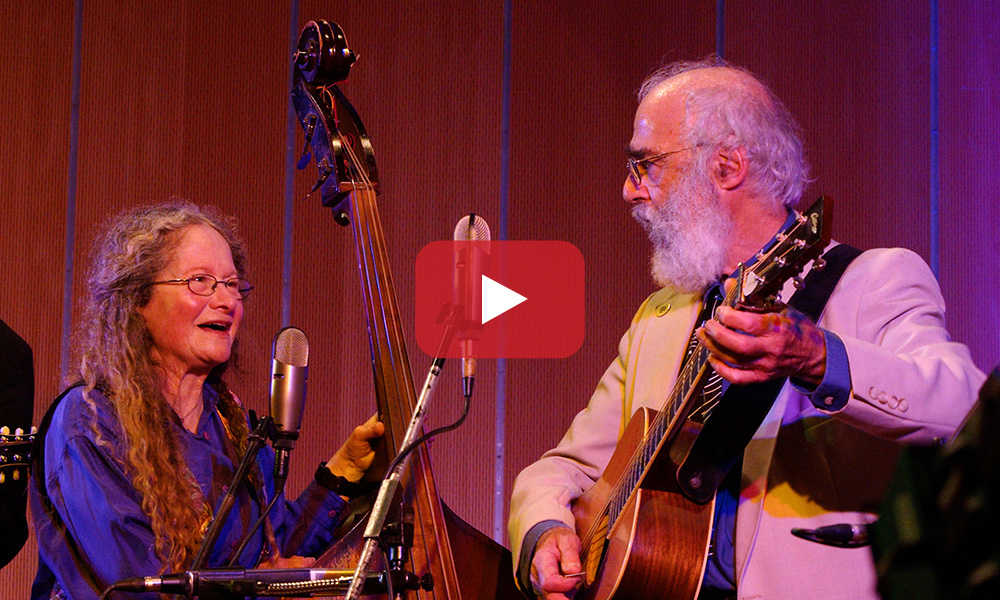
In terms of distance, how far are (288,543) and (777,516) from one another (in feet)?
4.38

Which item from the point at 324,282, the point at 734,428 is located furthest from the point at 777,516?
the point at 324,282

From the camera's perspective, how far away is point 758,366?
154 centimetres

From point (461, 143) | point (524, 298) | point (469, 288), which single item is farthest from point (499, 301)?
point (469, 288)

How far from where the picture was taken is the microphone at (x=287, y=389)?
6.80ft

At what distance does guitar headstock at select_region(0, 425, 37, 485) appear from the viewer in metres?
2.35

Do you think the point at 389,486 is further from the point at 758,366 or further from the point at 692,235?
the point at 692,235

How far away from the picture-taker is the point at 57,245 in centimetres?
407

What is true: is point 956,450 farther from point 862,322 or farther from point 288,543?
point 288,543

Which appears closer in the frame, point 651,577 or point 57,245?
point 651,577

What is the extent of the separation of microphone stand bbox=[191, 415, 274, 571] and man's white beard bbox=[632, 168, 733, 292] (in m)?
1.11

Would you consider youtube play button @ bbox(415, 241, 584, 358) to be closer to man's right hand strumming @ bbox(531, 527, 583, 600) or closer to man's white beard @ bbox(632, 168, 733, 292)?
man's white beard @ bbox(632, 168, 733, 292)

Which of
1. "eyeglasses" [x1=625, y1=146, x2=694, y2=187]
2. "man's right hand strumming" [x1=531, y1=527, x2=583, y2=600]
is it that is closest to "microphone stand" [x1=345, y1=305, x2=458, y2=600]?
"man's right hand strumming" [x1=531, y1=527, x2=583, y2=600]

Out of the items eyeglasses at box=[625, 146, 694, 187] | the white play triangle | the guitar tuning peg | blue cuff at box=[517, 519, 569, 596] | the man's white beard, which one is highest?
the guitar tuning peg

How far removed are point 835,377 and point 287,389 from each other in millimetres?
1185
